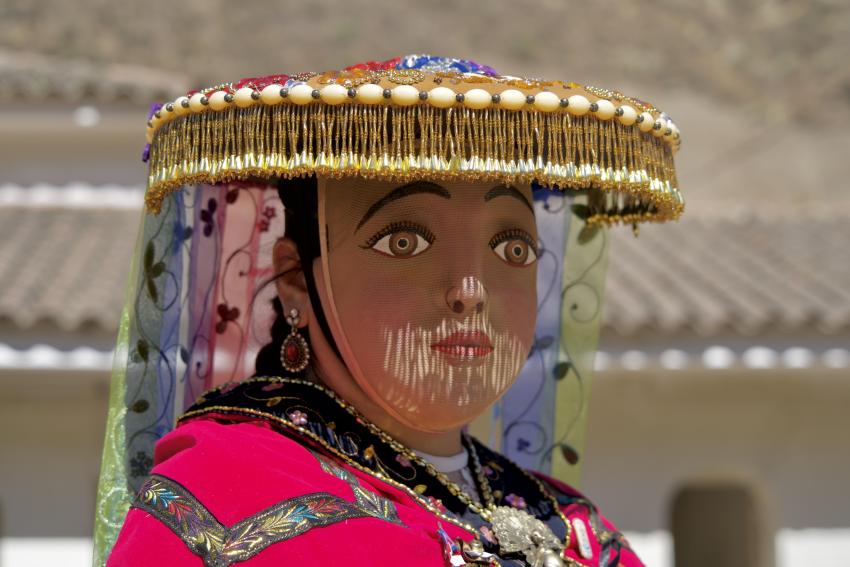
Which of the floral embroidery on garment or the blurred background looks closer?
the floral embroidery on garment

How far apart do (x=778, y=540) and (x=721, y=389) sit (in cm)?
107

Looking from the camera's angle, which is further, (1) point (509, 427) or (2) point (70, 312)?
(2) point (70, 312)

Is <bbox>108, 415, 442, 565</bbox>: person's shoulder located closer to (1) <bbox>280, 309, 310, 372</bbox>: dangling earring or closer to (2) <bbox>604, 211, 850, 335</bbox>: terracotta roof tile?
(1) <bbox>280, 309, 310, 372</bbox>: dangling earring

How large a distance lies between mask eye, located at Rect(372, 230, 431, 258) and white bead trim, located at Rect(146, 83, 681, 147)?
0.90ft

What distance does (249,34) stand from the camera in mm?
29234

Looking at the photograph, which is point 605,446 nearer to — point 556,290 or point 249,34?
point 556,290

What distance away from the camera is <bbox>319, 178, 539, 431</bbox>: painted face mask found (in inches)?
83.9

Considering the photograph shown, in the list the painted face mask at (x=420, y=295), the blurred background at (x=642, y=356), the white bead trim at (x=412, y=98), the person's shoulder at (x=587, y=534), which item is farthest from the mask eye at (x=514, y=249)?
the blurred background at (x=642, y=356)

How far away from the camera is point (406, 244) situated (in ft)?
7.05

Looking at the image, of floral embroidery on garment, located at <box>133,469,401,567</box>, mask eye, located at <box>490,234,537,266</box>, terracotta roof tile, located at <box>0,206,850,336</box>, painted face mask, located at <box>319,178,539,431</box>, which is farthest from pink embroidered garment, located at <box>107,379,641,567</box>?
terracotta roof tile, located at <box>0,206,850,336</box>

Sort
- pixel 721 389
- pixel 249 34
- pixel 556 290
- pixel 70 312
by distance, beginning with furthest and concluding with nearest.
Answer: pixel 249 34, pixel 721 389, pixel 70 312, pixel 556 290

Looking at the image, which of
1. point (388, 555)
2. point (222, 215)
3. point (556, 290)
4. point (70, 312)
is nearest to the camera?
point (388, 555)

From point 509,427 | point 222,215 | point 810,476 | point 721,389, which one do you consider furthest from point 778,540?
point 222,215

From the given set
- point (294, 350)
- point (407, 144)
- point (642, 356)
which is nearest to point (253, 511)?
point (294, 350)
